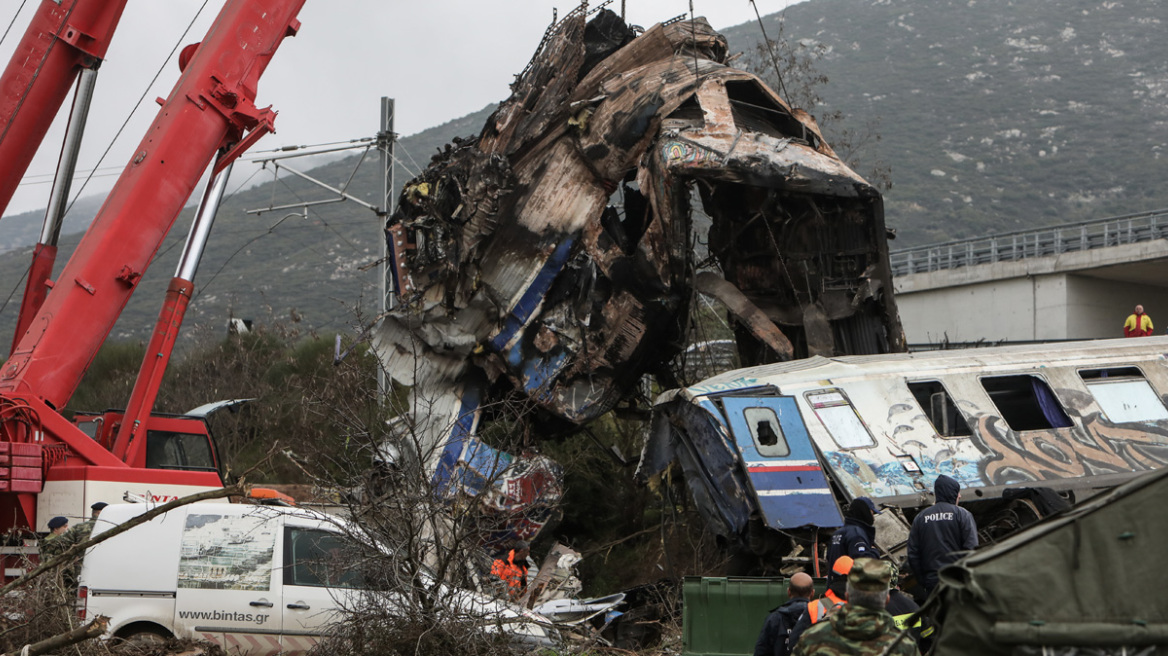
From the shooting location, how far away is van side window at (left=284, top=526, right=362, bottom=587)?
29.0 ft

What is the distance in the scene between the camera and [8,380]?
1196 cm

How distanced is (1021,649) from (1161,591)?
591 millimetres

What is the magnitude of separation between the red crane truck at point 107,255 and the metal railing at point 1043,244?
19.7 metres

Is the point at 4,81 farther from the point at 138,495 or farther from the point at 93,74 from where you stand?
the point at 138,495

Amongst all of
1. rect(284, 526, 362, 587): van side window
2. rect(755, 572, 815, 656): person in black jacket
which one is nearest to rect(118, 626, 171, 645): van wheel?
rect(284, 526, 362, 587): van side window

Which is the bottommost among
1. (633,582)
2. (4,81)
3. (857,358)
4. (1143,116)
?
(633,582)

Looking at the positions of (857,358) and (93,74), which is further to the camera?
(93,74)

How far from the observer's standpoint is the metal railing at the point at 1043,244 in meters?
29.6

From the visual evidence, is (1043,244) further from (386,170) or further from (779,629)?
(779,629)

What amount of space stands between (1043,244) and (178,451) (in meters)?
26.2

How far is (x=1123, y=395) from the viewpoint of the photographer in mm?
13242

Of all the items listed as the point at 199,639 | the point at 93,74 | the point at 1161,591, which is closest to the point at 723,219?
the point at 93,74

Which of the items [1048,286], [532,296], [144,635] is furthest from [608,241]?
[1048,286]

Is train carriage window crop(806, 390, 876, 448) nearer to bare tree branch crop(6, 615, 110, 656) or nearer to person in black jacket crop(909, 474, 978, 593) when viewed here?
person in black jacket crop(909, 474, 978, 593)
